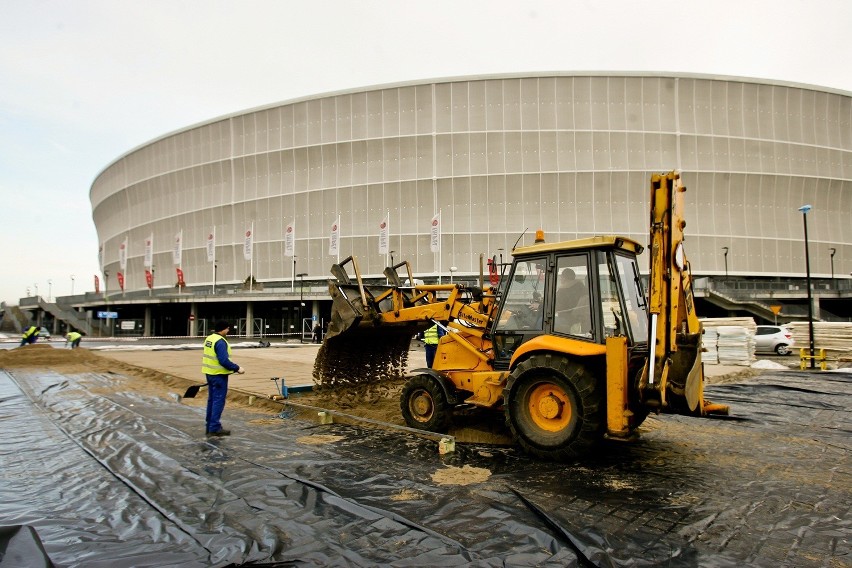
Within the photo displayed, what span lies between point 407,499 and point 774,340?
2412 cm

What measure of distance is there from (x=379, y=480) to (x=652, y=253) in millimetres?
3847

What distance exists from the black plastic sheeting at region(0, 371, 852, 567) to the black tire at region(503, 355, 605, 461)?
0.26 m

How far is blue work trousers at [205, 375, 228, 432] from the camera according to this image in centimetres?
781

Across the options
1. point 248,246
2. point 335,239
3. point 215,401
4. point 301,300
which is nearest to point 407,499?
point 215,401

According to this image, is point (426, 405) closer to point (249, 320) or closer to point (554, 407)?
point (554, 407)

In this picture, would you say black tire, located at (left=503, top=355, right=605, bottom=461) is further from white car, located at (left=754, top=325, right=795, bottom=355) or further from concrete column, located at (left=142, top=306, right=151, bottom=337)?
concrete column, located at (left=142, top=306, right=151, bottom=337)

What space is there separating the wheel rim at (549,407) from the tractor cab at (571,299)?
0.51 meters

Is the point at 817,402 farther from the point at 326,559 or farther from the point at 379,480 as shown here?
the point at 326,559

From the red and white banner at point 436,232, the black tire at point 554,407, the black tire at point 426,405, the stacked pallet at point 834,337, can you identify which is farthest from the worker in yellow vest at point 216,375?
the red and white banner at point 436,232

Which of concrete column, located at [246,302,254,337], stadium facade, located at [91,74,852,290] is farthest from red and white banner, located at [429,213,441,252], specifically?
concrete column, located at [246,302,254,337]

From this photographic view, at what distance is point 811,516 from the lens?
4.44m

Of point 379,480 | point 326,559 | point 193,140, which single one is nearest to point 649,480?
point 379,480

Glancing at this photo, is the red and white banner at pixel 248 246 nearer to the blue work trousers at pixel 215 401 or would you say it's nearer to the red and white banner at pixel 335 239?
the red and white banner at pixel 335 239

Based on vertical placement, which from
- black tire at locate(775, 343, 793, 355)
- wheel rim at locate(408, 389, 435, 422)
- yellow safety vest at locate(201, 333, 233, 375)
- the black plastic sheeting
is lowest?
black tire at locate(775, 343, 793, 355)
